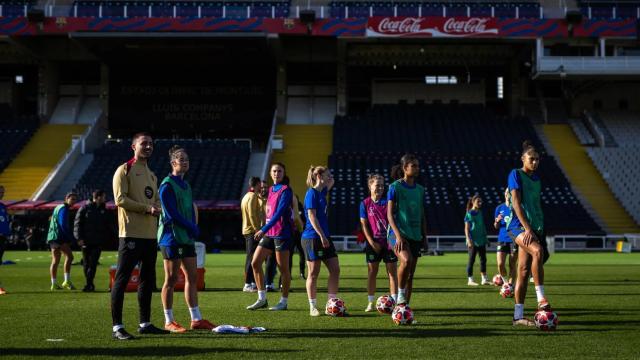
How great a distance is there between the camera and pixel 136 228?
798cm

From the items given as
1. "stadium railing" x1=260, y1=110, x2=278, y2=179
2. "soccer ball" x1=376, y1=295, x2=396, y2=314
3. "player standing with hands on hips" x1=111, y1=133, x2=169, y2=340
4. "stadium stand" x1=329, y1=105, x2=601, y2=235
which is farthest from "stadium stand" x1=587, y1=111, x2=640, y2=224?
"player standing with hands on hips" x1=111, y1=133, x2=169, y2=340

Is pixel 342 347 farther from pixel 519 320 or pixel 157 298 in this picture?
pixel 157 298

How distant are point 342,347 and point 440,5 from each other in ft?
131

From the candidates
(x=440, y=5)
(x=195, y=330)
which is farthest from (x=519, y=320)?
(x=440, y=5)

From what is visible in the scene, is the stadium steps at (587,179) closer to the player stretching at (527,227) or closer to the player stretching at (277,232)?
the player stretching at (277,232)

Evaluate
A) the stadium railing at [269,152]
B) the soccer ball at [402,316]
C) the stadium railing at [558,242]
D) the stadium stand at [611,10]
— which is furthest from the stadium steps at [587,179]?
the soccer ball at [402,316]

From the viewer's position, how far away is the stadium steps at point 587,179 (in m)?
37.7

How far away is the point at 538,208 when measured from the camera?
29.4 feet

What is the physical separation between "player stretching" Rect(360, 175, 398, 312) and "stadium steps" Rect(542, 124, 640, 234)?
2918cm

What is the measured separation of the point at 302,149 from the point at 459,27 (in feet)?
36.5

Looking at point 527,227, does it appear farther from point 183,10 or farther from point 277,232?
point 183,10

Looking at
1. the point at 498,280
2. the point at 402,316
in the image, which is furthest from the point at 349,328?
the point at 498,280

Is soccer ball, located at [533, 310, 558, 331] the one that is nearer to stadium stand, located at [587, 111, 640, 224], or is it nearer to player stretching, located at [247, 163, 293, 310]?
player stretching, located at [247, 163, 293, 310]

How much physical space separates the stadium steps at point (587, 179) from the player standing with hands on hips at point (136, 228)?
107 ft
